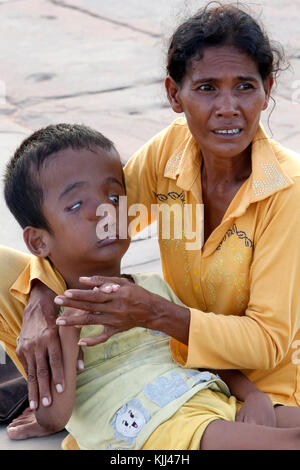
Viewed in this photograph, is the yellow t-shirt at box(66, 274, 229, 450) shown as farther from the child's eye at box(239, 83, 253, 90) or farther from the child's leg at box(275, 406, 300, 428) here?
the child's eye at box(239, 83, 253, 90)

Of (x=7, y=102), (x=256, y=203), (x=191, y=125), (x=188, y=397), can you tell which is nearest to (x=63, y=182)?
(x=191, y=125)

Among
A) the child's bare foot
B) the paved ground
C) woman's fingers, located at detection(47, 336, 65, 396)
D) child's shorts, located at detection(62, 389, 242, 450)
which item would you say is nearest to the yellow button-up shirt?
child's shorts, located at detection(62, 389, 242, 450)

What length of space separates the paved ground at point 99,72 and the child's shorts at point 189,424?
133 cm

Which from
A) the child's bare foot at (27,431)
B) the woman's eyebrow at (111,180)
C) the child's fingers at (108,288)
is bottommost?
the child's bare foot at (27,431)

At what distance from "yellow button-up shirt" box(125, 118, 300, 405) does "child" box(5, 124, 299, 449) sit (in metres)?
0.08

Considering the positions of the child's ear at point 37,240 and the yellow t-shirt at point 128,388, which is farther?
the child's ear at point 37,240

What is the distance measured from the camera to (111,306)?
204 cm

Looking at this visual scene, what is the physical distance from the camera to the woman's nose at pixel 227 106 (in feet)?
7.04

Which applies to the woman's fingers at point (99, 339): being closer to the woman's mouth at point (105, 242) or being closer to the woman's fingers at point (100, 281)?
the woman's fingers at point (100, 281)

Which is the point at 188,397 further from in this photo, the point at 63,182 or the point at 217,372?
the point at 63,182

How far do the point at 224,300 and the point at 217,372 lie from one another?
20cm

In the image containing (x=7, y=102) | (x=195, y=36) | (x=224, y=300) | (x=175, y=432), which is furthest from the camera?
(x=7, y=102)

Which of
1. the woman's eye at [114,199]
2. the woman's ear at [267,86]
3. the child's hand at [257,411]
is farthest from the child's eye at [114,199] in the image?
the child's hand at [257,411]

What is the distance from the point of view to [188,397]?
2.13 m
